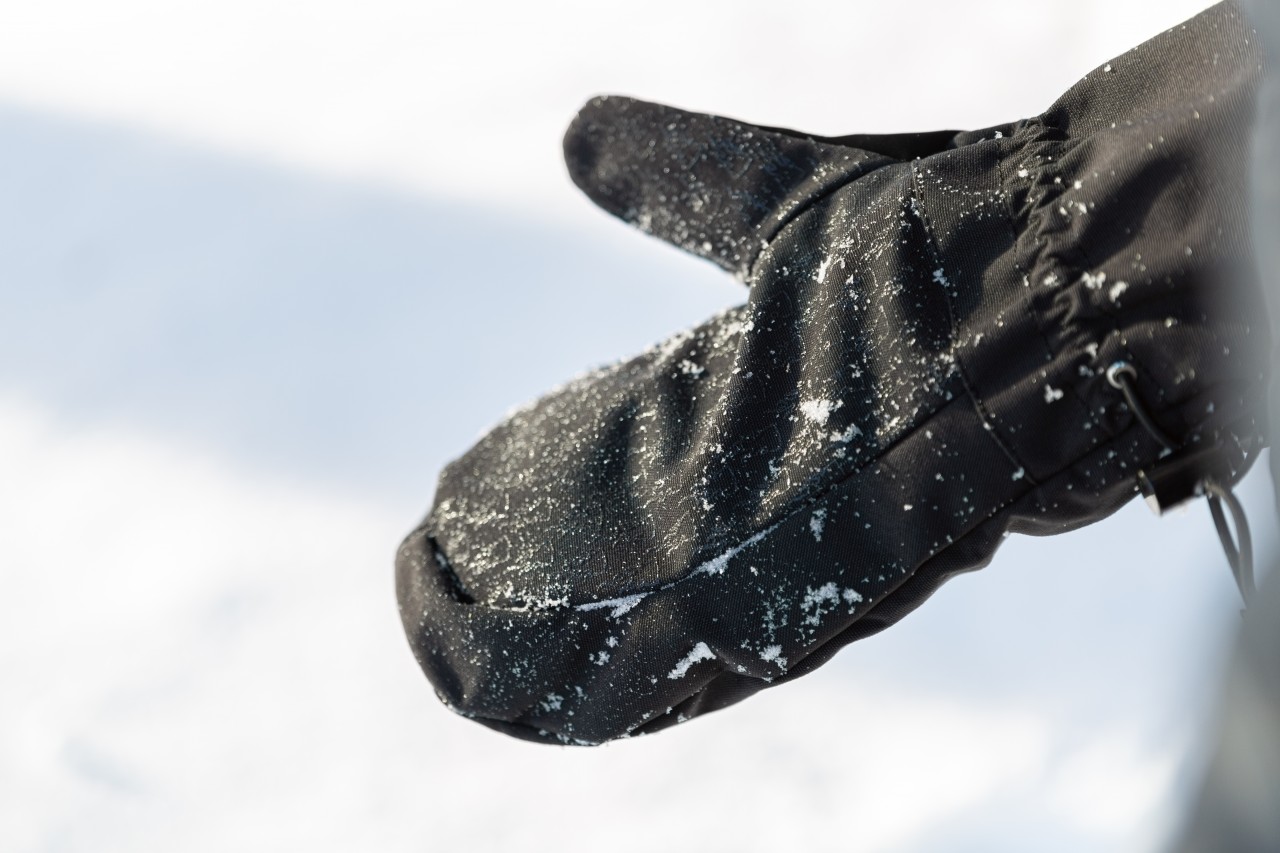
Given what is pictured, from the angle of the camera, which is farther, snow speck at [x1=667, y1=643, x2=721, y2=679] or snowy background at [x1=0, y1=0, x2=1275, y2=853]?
snowy background at [x1=0, y1=0, x2=1275, y2=853]

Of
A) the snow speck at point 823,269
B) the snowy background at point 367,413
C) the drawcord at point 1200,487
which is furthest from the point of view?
the snowy background at point 367,413

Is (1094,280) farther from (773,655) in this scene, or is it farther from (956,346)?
(773,655)

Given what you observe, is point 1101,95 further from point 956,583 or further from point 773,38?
point 773,38

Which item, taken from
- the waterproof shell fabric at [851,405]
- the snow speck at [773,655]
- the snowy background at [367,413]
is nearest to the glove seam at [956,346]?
the waterproof shell fabric at [851,405]

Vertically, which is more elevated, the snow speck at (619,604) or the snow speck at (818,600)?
the snow speck at (818,600)

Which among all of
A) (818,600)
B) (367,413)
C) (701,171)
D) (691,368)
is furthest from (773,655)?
(367,413)

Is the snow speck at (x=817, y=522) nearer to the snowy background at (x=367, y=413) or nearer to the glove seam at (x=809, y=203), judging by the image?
the glove seam at (x=809, y=203)

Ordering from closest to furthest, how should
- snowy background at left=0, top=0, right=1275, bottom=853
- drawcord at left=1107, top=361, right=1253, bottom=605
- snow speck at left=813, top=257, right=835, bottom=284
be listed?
1. drawcord at left=1107, top=361, right=1253, bottom=605
2. snow speck at left=813, top=257, right=835, bottom=284
3. snowy background at left=0, top=0, right=1275, bottom=853

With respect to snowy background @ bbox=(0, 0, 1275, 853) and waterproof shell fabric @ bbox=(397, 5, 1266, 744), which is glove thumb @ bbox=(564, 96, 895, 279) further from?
snowy background @ bbox=(0, 0, 1275, 853)

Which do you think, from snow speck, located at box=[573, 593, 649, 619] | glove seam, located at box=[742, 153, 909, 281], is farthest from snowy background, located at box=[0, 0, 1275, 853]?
snow speck, located at box=[573, 593, 649, 619]
